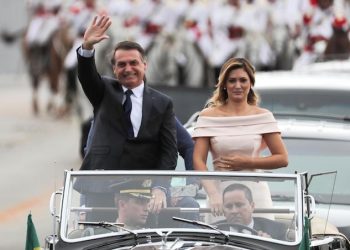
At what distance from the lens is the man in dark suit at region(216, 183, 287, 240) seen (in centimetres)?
804

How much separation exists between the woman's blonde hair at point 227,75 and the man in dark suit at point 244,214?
118 cm

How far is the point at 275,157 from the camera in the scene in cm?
897

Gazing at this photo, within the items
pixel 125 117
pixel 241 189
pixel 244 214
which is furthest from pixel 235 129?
pixel 244 214

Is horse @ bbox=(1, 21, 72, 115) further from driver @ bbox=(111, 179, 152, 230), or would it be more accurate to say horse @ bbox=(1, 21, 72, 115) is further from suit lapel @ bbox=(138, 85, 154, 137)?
driver @ bbox=(111, 179, 152, 230)

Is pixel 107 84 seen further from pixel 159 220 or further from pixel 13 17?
pixel 13 17

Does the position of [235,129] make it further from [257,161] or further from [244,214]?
[244,214]

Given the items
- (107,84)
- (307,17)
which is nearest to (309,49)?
(307,17)

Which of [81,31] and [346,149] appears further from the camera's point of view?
[81,31]

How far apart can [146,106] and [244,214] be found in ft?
4.30

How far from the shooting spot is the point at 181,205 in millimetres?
8164

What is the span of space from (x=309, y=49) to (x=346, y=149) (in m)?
15.7

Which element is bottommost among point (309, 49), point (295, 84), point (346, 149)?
point (346, 149)

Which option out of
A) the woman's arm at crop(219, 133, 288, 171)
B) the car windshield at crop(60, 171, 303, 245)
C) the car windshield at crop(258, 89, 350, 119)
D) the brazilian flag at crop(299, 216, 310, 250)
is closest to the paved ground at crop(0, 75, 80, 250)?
the woman's arm at crop(219, 133, 288, 171)

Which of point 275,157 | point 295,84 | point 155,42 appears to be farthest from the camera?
point 155,42
